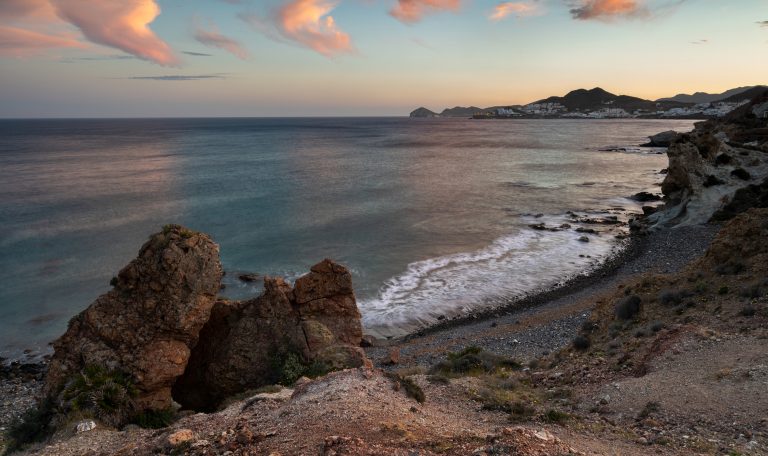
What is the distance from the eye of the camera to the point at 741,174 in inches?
1558

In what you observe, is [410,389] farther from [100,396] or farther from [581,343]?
[100,396]

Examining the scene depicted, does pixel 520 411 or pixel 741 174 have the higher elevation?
pixel 741 174

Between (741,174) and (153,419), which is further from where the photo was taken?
(741,174)

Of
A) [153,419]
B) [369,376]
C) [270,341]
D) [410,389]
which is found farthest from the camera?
[270,341]

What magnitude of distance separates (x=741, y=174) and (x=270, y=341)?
137ft

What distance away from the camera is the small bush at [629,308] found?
16766mm

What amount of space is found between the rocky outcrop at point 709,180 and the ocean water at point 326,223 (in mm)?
6861

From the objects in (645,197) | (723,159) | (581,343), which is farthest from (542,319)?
(645,197)

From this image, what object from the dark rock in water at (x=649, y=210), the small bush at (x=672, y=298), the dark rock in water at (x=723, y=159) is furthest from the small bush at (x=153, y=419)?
the dark rock in water at (x=649, y=210)

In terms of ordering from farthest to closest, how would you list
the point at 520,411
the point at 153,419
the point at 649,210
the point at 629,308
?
1. the point at 649,210
2. the point at 629,308
3. the point at 153,419
4. the point at 520,411

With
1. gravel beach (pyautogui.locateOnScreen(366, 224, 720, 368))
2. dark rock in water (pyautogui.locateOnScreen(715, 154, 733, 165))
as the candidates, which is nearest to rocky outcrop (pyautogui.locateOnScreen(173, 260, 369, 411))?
gravel beach (pyautogui.locateOnScreen(366, 224, 720, 368))

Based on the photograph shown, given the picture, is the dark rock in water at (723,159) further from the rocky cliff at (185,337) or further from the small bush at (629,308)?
the rocky cliff at (185,337)

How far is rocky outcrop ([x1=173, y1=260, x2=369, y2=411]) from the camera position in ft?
50.3

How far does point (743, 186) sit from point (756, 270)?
88.8 ft
